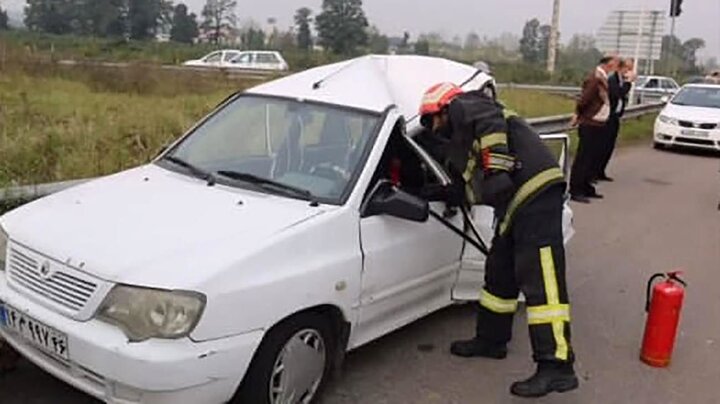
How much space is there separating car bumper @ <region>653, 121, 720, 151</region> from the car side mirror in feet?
43.6

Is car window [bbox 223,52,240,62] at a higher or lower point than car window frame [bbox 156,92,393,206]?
lower

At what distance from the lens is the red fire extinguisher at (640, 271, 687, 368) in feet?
14.7

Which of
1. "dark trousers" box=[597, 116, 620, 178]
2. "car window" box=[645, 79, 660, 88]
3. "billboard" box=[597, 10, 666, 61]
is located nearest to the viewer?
"dark trousers" box=[597, 116, 620, 178]

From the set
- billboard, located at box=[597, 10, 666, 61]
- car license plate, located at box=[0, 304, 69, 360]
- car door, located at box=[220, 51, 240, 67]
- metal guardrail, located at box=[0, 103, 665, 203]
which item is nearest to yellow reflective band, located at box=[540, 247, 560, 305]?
car license plate, located at box=[0, 304, 69, 360]

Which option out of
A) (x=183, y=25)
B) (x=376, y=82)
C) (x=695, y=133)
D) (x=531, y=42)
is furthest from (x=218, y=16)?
(x=376, y=82)

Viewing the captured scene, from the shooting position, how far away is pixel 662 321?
4543 millimetres

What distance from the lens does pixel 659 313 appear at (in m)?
4.53

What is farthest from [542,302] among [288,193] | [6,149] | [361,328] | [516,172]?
[6,149]

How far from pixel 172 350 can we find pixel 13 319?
0.88 m

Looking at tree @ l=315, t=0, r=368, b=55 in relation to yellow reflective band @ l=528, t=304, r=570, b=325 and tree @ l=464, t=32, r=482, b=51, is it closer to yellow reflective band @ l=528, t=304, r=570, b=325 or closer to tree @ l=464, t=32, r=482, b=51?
tree @ l=464, t=32, r=482, b=51

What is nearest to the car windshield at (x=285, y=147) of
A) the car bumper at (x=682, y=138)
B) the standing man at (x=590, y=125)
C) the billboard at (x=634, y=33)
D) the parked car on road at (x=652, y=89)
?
the standing man at (x=590, y=125)

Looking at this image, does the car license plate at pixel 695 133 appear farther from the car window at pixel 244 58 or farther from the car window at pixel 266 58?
the car window at pixel 244 58

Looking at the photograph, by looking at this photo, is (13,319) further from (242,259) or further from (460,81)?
(460,81)

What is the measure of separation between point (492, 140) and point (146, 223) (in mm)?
1761
